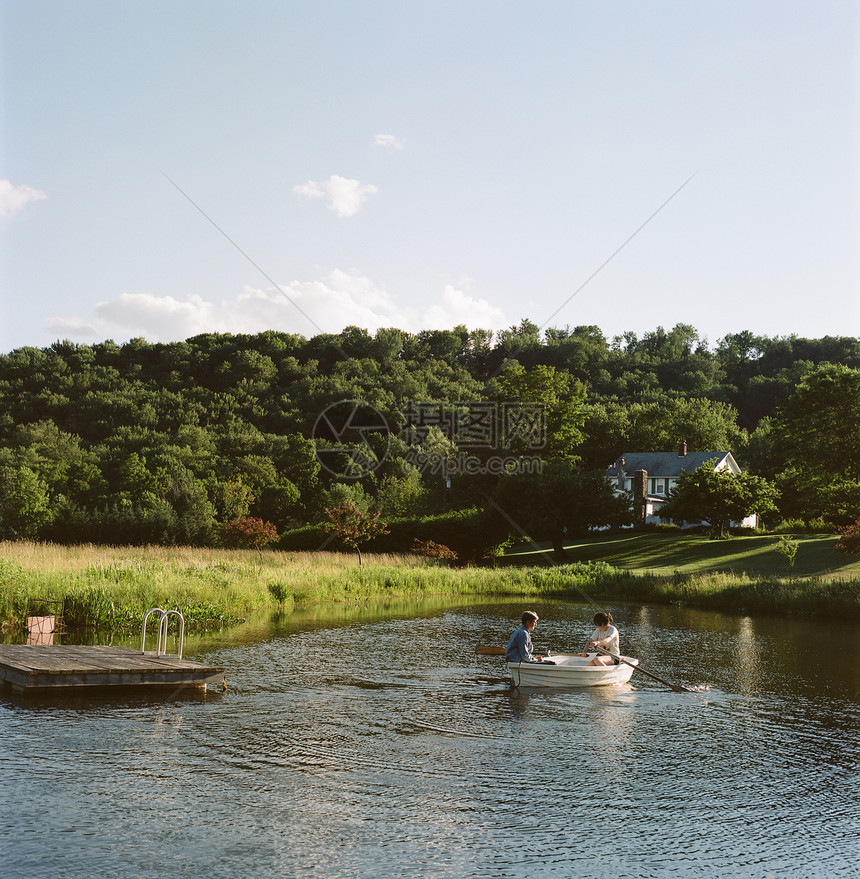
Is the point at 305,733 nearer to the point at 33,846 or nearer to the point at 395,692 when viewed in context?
the point at 395,692

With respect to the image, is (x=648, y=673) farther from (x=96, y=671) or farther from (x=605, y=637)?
(x=96, y=671)

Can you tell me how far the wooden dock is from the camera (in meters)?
15.1

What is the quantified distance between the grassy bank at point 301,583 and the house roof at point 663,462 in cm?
3783

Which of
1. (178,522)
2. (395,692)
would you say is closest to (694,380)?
(178,522)

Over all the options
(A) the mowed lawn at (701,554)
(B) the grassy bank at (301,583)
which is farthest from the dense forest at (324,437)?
(B) the grassy bank at (301,583)

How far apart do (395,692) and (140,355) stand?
79162 millimetres

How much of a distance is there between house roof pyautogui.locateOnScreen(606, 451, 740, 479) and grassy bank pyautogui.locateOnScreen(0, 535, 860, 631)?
37.8m

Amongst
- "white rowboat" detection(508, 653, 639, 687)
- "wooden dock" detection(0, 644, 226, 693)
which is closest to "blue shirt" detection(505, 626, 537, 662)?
"white rowboat" detection(508, 653, 639, 687)

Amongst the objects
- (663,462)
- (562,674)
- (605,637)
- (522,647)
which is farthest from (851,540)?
(663,462)

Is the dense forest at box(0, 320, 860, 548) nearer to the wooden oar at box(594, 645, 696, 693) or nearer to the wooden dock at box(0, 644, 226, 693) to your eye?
the wooden oar at box(594, 645, 696, 693)

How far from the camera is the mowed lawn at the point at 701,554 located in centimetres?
4209

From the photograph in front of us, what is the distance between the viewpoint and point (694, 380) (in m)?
118

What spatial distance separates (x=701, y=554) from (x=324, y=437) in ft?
148

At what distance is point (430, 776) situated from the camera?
11414mm
